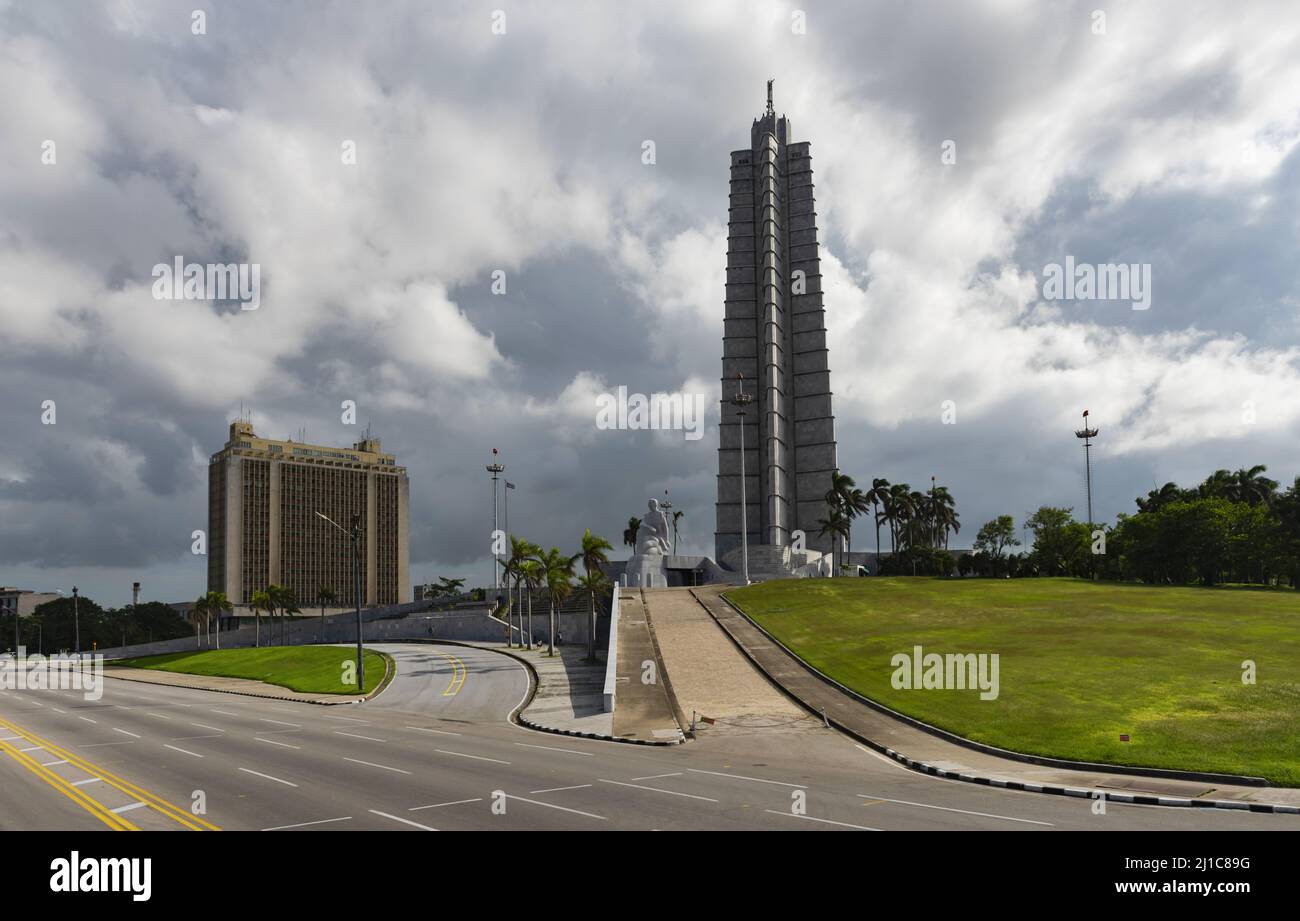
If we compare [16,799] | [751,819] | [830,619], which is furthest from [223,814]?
[830,619]

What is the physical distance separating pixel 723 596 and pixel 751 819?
53.5 meters

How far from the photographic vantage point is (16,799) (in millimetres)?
19594

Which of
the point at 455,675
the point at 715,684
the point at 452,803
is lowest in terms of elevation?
the point at 455,675

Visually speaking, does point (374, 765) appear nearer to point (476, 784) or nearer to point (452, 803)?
point (476, 784)

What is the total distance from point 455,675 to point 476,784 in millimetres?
34221

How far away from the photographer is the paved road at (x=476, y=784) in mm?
16594

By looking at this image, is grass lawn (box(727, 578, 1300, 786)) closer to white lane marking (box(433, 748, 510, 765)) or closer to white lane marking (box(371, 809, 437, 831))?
white lane marking (box(433, 748, 510, 765))

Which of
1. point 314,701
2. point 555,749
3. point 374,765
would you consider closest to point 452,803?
point 374,765

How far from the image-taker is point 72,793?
20281mm

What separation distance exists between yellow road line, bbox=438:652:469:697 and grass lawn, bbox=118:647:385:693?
4.51 metres

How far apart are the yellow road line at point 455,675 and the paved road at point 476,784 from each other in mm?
9396

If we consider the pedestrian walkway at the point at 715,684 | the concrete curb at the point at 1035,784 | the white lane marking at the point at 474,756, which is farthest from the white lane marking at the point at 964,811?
the pedestrian walkway at the point at 715,684

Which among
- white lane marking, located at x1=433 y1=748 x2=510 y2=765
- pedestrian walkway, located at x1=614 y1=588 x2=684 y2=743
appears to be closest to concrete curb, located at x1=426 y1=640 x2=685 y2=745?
pedestrian walkway, located at x1=614 y1=588 x2=684 y2=743

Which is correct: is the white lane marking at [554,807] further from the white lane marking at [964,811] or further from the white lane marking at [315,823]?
the white lane marking at [964,811]
